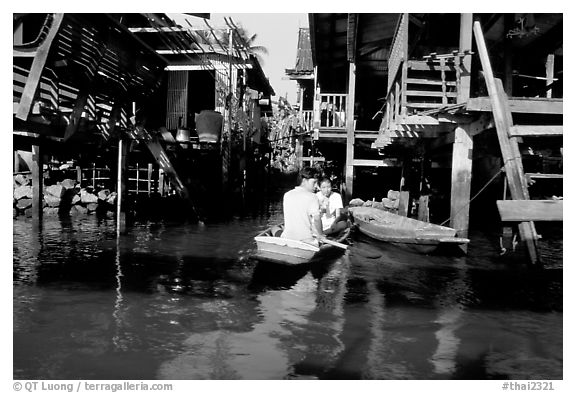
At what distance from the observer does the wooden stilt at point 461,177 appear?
31.1 ft

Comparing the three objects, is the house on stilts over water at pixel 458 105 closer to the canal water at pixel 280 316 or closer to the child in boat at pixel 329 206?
the canal water at pixel 280 316

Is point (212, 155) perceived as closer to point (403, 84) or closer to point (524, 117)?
point (403, 84)

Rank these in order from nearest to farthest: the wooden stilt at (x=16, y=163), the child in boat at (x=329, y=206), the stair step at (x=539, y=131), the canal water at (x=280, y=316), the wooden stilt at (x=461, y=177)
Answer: the canal water at (x=280, y=316)
the stair step at (x=539, y=131)
the wooden stilt at (x=461, y=177)
the child in boat at (x=329, y=206)
the wooden stilt at (x=16, y=163)

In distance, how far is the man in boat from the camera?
771 centimetres

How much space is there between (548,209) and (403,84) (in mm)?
5100

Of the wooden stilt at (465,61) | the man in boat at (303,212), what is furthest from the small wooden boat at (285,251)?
the wooden stilt at (465,61)

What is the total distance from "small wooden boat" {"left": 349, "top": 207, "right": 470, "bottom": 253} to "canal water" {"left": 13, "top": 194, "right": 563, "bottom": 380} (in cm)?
36

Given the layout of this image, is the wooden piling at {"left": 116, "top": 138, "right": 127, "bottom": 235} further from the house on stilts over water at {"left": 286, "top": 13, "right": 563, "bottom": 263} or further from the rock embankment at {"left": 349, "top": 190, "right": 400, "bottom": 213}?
the rock embankment at {"left": 349, "top": 190, "right": 400, "bottom": 213}

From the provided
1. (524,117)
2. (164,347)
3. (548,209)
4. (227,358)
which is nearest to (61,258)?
(164,347)

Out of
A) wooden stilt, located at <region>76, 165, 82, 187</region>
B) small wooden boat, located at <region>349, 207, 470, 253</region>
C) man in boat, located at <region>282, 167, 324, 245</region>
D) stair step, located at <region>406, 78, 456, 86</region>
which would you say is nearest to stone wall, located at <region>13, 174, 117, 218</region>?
wooden stilt, located at <region>76, 165, 82, 187</region>

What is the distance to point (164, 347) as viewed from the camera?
521 cm

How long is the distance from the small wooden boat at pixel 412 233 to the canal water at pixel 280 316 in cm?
36

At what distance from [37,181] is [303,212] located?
8.94 metres
